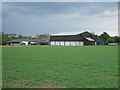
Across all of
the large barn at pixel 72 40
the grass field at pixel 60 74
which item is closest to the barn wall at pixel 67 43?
the large barn at pixel 72 40

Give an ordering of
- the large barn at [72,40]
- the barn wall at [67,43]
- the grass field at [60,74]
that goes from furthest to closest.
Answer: the barn wall at [67,43] < the large barn at [72,40] < the grass field at [60,74]

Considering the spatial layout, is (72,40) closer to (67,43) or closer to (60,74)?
(67,43)

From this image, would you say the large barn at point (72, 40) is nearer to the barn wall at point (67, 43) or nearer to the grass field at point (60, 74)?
the barn wall at point (67, 43)

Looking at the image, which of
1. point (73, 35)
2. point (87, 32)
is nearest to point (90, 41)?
point (87, 32)

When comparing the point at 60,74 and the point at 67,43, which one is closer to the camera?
the point at 60,74

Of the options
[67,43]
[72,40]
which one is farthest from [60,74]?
[67,43]

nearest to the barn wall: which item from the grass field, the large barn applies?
the large barn

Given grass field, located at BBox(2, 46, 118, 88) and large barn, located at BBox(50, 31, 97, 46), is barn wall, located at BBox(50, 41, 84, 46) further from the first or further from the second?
grass field, located at BBox(2, 46, 118, 88)

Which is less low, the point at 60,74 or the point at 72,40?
the point at 72,40

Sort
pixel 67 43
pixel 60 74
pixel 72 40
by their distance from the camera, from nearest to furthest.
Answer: pixel 60 74
pixel 72 40
pixel 67 43

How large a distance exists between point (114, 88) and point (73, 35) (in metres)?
58.2

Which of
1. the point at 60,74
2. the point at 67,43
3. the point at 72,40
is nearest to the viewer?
the point at 60,74

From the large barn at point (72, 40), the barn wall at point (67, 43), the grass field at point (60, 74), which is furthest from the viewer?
the barn wall at point (67, 43)

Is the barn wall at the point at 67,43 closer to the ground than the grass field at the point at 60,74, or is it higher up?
higher up
